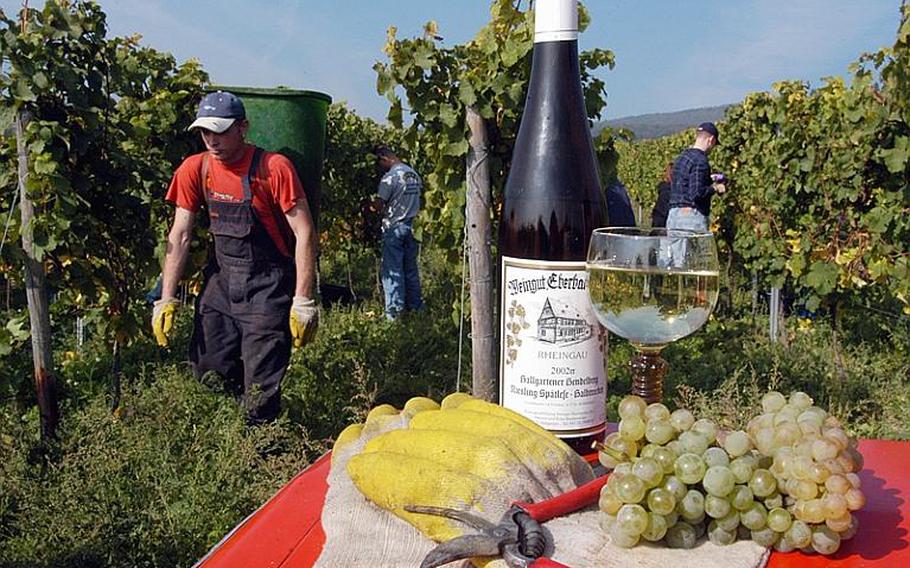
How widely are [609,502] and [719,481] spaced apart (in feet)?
0.45

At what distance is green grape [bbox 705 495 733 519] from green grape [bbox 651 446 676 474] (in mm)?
59

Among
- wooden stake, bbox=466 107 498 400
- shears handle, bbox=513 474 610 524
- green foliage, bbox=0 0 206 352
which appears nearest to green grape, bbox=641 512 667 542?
shears handle, bbox=513 474 610 524

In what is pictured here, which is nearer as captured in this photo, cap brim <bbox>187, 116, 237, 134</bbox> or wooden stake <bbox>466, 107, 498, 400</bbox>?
wooden stake <bbox>466, 107, 498, 400</bbox>

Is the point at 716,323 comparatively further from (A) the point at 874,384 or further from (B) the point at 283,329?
(B) the point at 283,329

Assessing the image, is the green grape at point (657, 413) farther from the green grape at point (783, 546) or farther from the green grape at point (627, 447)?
the green grape at point (783, 546)

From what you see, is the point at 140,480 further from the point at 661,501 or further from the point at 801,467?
the point at 801,467

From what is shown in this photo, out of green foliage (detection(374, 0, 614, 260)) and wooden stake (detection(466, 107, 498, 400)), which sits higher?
green foliage (detection(374, 0, 614, 260))

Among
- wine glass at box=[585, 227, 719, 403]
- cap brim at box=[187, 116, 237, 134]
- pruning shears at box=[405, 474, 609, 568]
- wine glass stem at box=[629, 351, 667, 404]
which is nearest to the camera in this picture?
pruning shears at box=[405, 474, 609, 568]

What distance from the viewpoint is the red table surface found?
3.31 feet

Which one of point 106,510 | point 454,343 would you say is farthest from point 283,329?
point 454,343

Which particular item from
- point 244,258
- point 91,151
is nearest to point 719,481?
point 244,258

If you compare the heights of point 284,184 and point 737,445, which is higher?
point 284,184

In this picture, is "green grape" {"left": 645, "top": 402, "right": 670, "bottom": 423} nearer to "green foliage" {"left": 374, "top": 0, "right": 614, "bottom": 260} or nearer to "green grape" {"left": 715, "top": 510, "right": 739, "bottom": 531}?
"green grape" {"left": 715, "top": 510, "right": 739, "bottom": 531}

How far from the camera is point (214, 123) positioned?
3.74 metres
